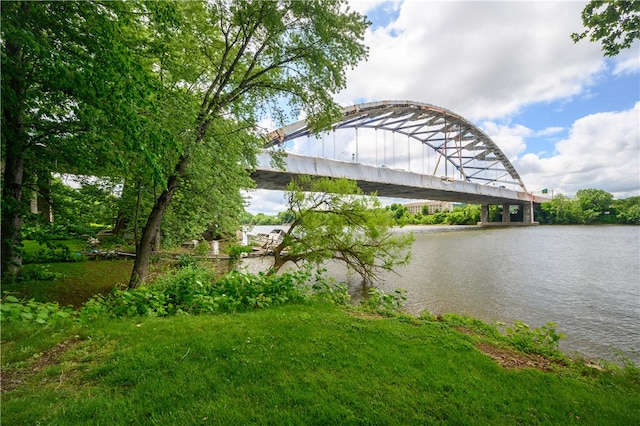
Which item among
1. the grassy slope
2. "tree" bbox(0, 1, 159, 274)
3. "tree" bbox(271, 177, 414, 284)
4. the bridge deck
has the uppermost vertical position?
the bridge deck

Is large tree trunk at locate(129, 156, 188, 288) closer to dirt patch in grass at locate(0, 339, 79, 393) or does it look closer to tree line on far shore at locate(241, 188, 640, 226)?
dirt patch in grass at locate(0, 339, 79, 393)

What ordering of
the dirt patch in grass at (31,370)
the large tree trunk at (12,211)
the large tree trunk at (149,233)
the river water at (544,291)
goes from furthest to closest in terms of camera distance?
the large tree trunk at (149,233) → the river water at (544,291) → the large tree trunk at (12,211) → the dirt patch in grass at (31,370)

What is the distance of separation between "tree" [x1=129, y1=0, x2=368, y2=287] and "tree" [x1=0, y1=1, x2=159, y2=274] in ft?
6.06

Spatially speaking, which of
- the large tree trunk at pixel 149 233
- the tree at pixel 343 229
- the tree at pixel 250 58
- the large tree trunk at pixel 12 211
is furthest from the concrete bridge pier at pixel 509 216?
the large tree trunk at pixel 12 211

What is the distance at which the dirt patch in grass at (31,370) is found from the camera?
2.91m

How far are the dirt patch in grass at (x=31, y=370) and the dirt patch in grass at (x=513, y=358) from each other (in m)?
6.01

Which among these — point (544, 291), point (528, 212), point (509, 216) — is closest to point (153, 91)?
point (544, 291)

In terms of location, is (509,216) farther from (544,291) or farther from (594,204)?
(544,291)

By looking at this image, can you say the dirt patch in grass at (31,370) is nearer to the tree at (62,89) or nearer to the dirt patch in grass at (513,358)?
the tree at (62,89)

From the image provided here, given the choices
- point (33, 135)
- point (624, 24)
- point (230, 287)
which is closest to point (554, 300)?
point (624, 24)

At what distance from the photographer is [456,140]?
59.4m

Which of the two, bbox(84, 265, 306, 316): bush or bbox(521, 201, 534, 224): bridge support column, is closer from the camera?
bbox(84, 265, 306, 316): bush

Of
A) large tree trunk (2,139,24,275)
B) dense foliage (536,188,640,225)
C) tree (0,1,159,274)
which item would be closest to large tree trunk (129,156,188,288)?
tree (0,1,159,274)

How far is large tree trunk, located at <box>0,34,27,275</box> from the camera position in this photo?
5.12 meters
